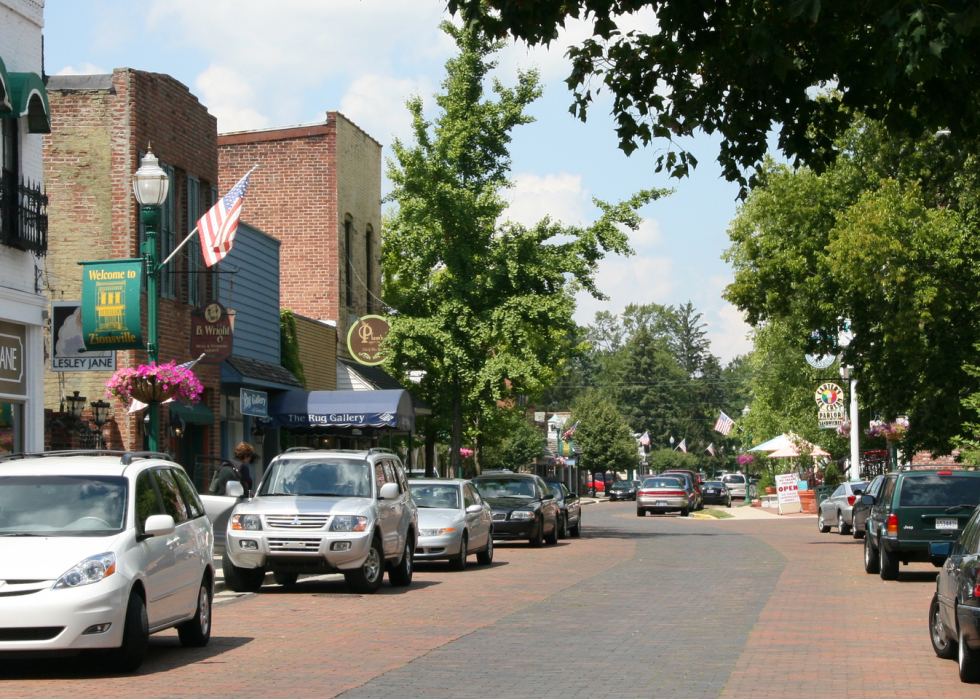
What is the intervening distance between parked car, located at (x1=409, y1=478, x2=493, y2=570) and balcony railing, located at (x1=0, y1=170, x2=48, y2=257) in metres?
7.29

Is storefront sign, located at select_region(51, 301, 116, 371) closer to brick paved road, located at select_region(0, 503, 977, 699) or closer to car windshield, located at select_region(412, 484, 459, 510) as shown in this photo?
car windshield, located at select_region(412, 484, 459, 510)

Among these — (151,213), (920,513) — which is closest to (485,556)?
(920,513)

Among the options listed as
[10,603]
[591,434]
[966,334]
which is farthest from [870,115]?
[591,434]

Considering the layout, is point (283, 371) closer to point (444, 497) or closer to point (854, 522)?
point (444, 497)

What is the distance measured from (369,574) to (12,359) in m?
6.66

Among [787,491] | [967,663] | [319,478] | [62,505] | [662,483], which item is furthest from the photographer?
[662,483]

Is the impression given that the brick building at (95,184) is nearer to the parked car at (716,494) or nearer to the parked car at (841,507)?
the parked car at (841,507)

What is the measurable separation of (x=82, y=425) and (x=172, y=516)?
41.0 ft

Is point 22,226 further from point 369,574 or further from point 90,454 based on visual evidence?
point 90,454

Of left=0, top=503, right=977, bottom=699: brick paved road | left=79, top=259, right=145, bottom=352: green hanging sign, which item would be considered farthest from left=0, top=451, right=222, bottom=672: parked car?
left=79, top=259, right=145, bottom=352: green hanging sign

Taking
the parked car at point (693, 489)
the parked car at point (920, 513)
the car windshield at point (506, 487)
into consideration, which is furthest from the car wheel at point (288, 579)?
the parked car at point (693, 489)

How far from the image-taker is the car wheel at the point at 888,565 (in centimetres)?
1983

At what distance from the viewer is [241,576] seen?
1692 cm

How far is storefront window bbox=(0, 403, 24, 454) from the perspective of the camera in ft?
63.2
